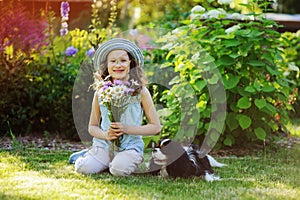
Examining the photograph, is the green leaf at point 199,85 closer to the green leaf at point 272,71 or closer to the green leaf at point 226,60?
the green leaf at point 226,60

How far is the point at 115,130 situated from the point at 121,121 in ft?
0.60

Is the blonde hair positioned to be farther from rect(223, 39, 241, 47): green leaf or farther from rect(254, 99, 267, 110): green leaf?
rect(254, 99, 267, 110): green leaf

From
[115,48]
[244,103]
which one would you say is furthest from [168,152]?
[244,103]

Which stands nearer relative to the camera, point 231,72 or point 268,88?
point 268,88

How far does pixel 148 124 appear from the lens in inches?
141

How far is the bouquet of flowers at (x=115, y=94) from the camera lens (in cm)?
338

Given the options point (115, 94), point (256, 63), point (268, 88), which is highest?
point (256, 63)

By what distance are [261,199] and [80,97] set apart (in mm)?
2412

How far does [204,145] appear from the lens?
4668mm

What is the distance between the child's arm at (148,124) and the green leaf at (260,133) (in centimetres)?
137

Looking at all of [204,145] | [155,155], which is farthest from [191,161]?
[204,145]

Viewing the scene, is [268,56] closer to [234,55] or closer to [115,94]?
[234,55]

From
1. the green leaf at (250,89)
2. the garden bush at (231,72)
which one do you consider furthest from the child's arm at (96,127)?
the green leaf at (250,89)

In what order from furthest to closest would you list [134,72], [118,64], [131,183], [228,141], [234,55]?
1. [228,141]
2. [234,55]
3. [134,72]
4. [118,64]
5. [131,183]
